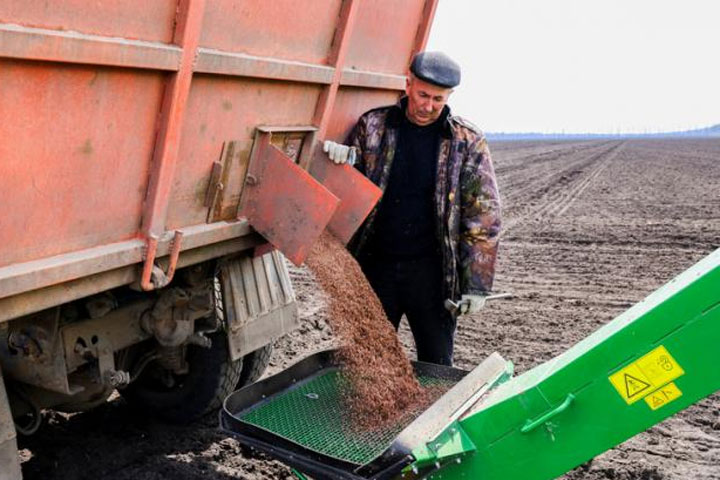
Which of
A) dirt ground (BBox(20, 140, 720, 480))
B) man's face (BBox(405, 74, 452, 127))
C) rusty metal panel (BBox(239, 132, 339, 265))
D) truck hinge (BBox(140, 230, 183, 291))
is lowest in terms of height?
dirt ground (BBox(20, 140, 720, 480))

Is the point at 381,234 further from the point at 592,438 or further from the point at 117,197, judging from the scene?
the point at 592,438

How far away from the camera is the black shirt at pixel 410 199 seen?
4043mm

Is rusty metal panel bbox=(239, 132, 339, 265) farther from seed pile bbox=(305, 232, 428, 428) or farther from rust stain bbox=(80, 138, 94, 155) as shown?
rust stain bbox=(80, 138, 94, 155)

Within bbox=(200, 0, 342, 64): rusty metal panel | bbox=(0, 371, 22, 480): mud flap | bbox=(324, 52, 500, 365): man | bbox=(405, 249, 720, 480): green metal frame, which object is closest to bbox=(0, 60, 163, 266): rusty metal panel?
bbox=(200, 0, 342, 64): rusty metal panel

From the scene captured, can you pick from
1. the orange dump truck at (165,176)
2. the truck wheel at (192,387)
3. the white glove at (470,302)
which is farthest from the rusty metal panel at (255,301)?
the white glove at (470,302)

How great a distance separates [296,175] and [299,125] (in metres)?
0.39

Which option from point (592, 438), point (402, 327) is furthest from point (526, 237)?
point (592, 438)

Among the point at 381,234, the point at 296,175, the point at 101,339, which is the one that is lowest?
the point at 101,339

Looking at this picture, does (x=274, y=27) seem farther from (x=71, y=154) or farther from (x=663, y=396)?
(x=663, y=396)

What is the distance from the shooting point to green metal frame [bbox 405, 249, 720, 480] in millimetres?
2273

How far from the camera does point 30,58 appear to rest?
7.82ft

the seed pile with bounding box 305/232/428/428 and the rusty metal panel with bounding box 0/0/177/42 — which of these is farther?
the seed pile with bounding box 305/232/428/428

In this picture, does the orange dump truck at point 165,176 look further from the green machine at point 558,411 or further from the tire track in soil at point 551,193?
the tire track in soil at point 551,193

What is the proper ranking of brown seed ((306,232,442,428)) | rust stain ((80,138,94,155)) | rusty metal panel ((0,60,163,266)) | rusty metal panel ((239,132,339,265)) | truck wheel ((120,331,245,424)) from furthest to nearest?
1. truck wheel ((120,331,245,424))
2. brown seed ((306,232,442,428))
3. rusty metal panel ((239,132,339,265))
4. rust stain ((80,138,94,155))
5. rusty metal panel ((0,60,163,266))
